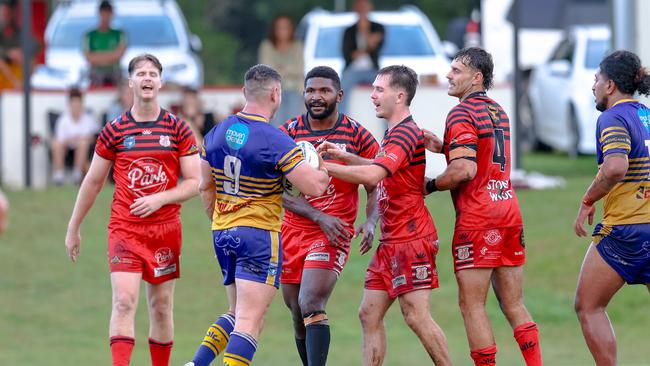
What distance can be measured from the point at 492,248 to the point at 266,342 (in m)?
5.49

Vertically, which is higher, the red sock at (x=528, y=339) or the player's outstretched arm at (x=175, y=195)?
the player's outstretched arm at (x=175, y=195)

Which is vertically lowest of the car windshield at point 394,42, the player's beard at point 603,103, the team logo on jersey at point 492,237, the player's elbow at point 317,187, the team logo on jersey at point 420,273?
the team logo on jersey at point 420,273

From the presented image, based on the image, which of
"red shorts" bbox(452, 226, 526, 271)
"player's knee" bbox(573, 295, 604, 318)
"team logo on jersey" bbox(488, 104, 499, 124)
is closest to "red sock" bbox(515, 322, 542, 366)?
"player's knee" bbox(573, 295, 604, 318)

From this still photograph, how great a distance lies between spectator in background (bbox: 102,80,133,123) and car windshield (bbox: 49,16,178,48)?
117 inches

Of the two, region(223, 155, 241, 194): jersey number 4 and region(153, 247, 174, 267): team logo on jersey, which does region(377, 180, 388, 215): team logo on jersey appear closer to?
region(223, 155, 241, 194): jersey number 4

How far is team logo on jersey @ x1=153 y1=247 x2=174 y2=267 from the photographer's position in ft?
31.6

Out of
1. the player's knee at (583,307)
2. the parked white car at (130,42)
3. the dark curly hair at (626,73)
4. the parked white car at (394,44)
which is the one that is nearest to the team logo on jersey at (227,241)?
the player's knee at (583,307)

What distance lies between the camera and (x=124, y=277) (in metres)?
9.48

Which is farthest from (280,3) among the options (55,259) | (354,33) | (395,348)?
(395,348)

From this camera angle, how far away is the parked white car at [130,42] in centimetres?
2064

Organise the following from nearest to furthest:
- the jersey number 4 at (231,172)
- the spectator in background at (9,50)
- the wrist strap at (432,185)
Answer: the jersey number 4 at (231,172) < the wrist strap at (432,185) < the spectator in background at (9,50)

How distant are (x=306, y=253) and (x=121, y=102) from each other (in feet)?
30.6

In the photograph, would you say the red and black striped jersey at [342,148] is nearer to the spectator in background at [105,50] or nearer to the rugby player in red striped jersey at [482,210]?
the rugby player in red striped jersey at [482,210]

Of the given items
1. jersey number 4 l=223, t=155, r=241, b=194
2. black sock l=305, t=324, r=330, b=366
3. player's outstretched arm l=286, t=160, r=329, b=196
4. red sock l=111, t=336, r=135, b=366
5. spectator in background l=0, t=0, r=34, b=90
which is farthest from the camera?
spectator in background l=0, t=0, r=34, b=90
